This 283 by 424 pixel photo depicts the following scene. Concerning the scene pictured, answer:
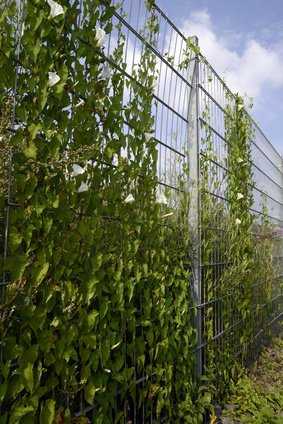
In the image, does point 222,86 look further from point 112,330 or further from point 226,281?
point 112,330

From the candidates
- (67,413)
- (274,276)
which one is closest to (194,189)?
(67,413)

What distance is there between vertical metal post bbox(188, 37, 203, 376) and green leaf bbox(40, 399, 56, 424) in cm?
142

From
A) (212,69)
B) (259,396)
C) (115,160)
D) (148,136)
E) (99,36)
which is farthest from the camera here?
(212,69)

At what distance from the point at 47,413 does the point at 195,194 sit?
173 cm

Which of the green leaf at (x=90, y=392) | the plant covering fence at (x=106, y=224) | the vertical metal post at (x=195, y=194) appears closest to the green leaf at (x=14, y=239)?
the plant covering fence at (x=106, y=224)

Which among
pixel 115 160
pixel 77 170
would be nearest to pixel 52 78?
pixel 77 170

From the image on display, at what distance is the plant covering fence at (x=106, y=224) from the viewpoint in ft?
4.31

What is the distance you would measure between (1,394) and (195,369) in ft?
5.44

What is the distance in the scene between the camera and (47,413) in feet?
4.38

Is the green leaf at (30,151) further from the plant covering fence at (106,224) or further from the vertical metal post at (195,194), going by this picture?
the vertical metal post at (195,194)

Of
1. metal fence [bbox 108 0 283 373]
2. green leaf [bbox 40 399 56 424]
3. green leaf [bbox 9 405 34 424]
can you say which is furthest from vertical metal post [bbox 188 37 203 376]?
green leaf [bbox 9 405 34 424]

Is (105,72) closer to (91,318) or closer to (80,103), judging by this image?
(80,103)

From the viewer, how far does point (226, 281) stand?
10.5ft

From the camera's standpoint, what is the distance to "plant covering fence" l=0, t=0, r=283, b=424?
51.7 inches
